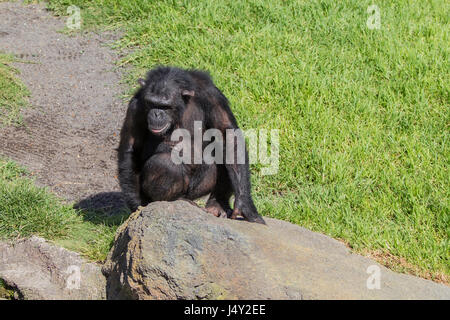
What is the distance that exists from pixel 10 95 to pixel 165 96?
3737mm

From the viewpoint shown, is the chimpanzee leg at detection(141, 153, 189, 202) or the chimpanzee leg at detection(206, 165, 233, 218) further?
the chimpanzee leg at detection(206, 165, 233, 218)

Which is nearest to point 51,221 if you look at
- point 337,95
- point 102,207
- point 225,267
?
point 102,207

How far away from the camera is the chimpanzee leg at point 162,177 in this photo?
561cm

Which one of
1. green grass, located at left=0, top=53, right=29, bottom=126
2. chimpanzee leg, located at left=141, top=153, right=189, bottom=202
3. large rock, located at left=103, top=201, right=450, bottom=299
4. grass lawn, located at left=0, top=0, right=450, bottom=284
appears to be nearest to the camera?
large rock, located at left=103, top=201, right=450, bottom=299

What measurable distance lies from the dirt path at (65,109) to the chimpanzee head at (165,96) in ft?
5.97

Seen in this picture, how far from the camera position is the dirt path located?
732 centimetres

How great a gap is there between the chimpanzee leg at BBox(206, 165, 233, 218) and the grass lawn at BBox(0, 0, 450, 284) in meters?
0.75

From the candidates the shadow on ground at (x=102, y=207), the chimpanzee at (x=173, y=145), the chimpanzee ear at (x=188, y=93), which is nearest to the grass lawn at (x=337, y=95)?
the shadow on ground at (x=102, y=207)

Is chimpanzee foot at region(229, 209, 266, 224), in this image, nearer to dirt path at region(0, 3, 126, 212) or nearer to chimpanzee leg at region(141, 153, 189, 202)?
chimpanzee leg at region(141, 153, 189, 202)

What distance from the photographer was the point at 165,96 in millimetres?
5418

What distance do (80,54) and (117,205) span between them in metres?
3.31

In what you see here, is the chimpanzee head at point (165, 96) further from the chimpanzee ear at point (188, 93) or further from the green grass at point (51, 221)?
the green grass at point (51, 221)

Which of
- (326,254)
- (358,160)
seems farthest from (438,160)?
(326,254)

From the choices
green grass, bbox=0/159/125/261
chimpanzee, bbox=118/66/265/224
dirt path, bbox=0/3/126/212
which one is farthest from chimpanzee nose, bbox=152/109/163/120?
dirt path, bbox=0/3/126/212
